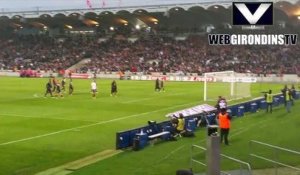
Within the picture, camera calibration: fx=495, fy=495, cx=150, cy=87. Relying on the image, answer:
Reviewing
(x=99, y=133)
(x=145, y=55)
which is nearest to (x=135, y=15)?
(x=145, y=55)

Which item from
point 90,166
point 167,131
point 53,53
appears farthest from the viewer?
point 53,53

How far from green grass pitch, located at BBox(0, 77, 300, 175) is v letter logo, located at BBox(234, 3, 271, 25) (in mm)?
5654

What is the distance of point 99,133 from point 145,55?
70.2 metres

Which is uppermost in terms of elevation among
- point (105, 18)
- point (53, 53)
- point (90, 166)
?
point (105, 18)

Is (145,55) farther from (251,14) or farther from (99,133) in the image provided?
(251,14)

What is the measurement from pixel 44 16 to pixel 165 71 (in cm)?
2835

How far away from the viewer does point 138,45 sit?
99.8 m

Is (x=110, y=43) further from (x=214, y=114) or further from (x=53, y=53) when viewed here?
(x=214, y=114)

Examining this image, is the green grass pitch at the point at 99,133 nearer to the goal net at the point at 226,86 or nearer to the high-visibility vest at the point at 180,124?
the high-visibility vest at the point at 180,124

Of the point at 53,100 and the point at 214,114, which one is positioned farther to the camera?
the point at 53,100

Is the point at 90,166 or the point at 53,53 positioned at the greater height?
the point at 53,53

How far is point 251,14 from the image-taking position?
2030 cm

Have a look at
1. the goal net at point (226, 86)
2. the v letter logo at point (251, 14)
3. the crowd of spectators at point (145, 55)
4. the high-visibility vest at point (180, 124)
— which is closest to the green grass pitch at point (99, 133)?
the high-visibility vest at point (180, 124)

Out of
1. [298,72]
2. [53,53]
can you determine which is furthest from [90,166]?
[53,53]
